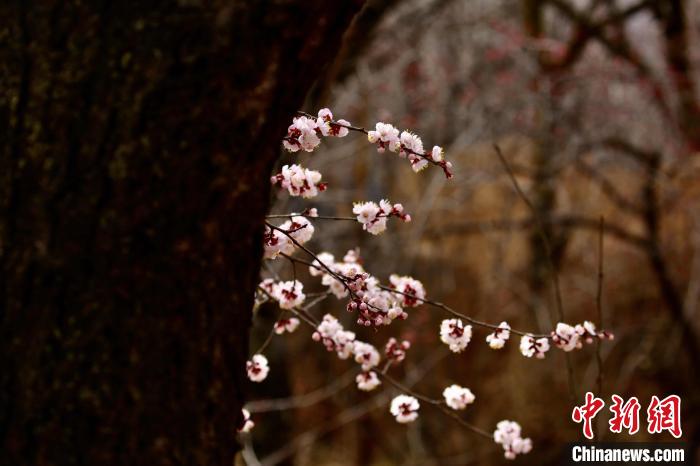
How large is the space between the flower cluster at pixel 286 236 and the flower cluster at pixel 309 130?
18 cm

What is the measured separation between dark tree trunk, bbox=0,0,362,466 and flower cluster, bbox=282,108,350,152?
1.45ft

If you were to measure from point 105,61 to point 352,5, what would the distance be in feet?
1.04

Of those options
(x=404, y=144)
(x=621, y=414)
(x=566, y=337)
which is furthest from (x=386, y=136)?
(x=621, y=414)

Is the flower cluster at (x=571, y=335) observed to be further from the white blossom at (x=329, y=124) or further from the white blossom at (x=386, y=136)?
the white blossom at (x=329, y=124)

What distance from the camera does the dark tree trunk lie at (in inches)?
34.9

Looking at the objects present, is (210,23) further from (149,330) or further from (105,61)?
(149,330)

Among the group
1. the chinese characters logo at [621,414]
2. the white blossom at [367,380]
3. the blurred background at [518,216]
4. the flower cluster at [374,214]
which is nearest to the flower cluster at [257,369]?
the white blossom at [367,380]

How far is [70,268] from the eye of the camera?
884 mm

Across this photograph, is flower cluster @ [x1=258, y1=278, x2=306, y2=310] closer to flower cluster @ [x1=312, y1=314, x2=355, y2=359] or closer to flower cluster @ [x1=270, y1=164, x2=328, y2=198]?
flower cluster @ [x1=312, y1=314, x2=355, y2=359]

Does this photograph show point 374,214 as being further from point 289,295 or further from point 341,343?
point 341,343

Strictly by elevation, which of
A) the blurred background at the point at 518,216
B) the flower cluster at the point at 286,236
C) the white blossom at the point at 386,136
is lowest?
the flower cluster at the point at 286,236

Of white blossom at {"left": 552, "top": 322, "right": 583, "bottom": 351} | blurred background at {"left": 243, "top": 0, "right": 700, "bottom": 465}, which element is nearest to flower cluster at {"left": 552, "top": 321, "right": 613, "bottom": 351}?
white blossom at {"left": 552, "top": 322, "right": 583, "bottom": 351}

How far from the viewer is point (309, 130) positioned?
1.37m

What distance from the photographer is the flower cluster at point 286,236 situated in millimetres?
1475
